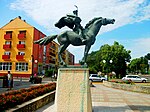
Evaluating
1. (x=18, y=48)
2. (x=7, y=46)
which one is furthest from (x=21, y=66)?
(x=7, y=46)

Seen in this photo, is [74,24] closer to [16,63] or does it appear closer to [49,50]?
[16,63]

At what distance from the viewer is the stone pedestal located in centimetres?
701

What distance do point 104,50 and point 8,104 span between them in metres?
46.6

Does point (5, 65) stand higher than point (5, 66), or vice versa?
point (5, 65)

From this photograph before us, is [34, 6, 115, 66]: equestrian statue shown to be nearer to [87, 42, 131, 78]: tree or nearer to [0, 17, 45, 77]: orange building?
[0, 17, 45, 77]: orange building

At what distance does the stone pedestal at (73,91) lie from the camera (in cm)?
701

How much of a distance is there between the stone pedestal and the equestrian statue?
0.59 meters

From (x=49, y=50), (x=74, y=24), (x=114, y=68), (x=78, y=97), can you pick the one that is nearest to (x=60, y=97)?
(x=78, y=97)

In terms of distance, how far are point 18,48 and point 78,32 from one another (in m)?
37.8

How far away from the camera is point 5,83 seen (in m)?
19.2

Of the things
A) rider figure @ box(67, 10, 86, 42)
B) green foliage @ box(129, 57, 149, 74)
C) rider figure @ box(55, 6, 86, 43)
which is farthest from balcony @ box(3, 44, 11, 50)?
green foliage @ box(129, 57, 149, 74)

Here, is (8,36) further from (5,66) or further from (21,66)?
(21,66)

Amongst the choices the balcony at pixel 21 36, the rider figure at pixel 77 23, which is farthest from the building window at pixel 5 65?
the rider figure at pixel 77 23

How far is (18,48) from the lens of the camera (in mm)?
43688
